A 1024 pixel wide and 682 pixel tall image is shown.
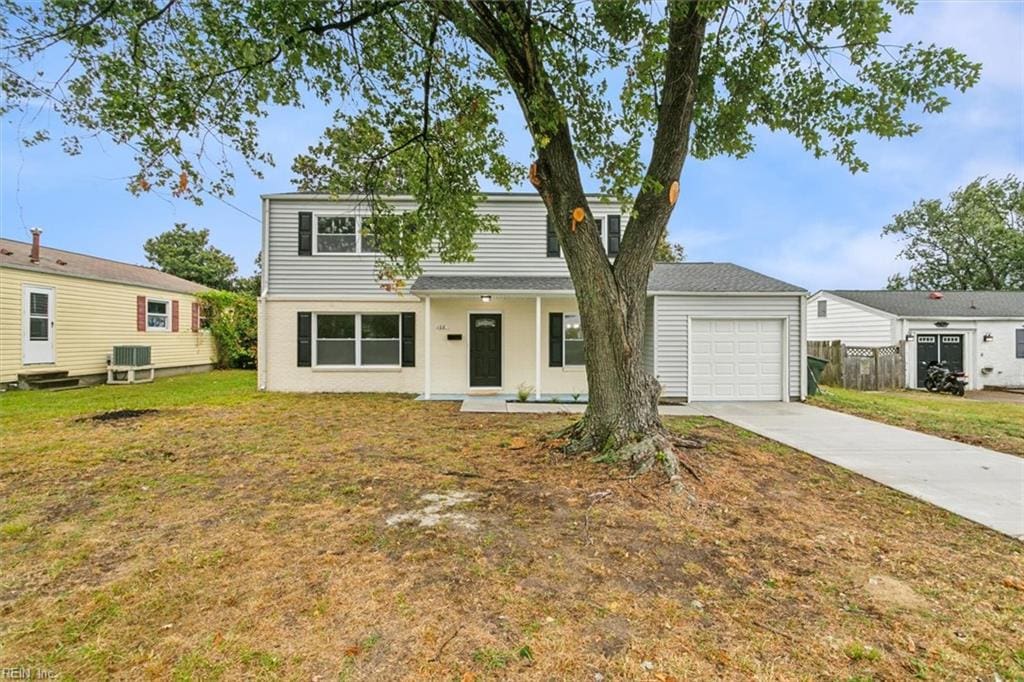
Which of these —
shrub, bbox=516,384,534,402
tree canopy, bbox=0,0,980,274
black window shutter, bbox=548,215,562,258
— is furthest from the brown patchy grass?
black window shutter, bbox=548,215,562,258

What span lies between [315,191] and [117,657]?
1086cm

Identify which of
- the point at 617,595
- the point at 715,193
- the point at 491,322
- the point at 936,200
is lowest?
the point at 617,595

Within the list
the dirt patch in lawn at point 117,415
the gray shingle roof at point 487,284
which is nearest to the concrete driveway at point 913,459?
the gray shingle roof at point 487,284

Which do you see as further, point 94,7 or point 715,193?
point 715,193

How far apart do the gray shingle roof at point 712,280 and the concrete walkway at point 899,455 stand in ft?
8.56

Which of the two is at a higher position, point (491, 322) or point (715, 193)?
point (715, 193)

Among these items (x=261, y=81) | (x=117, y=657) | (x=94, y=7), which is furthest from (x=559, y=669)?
(x=94, y=7)

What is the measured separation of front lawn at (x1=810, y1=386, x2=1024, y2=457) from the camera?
694 centimetres

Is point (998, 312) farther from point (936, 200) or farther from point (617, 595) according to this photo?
point (617, 595)

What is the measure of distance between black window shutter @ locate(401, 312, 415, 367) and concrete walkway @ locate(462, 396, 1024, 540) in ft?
8.73

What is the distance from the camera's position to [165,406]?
9.42 metres

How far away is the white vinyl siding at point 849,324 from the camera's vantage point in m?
16.5

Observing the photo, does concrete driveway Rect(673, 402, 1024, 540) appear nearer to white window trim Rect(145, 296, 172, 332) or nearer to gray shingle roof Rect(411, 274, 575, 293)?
gray shingle roof Rect(411, 274, 575, 293)

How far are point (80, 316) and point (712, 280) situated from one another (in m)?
16.7
